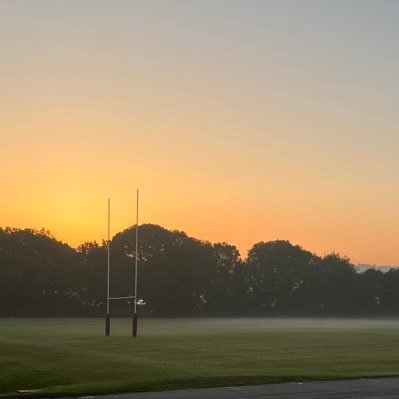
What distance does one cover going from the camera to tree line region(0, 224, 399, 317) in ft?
354

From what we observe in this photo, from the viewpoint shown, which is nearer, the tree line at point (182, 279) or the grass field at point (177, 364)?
the grass field at point (177, 364)

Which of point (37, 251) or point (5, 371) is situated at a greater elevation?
point (37, 251)

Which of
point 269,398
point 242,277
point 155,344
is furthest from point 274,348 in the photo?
point 242,277

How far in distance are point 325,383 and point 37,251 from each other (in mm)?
96765

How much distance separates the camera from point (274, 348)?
114ft

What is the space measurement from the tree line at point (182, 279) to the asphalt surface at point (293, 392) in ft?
277

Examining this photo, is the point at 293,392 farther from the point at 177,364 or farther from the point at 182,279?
the point at 182,279

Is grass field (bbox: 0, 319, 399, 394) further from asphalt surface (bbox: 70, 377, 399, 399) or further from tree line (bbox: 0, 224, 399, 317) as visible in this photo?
tree line (bbox: 0, 224, 399, 317)

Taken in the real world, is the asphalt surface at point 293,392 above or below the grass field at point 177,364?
below

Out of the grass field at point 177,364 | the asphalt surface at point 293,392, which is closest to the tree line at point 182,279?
the grass field at point 177,364

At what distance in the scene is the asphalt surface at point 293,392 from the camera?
18006 millimetres

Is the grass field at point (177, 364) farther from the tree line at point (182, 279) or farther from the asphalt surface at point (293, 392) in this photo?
the tree line at point (182, 279)

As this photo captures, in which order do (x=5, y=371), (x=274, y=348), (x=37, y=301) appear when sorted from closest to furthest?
1. (x=5, y=371)
2. (x=274, y=348)
3. (x=37, y=301)

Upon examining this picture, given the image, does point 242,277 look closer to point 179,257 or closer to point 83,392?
point 179,257
